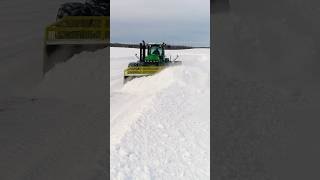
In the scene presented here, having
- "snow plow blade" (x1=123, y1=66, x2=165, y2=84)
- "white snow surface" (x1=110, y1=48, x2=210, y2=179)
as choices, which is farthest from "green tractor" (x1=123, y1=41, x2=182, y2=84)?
"white snow surface" (x1=110, y1=48, x2=210, y2=179)

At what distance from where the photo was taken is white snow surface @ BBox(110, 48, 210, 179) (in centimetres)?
650

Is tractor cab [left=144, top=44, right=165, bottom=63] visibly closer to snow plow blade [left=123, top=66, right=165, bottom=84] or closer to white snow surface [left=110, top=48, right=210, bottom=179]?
snow plow blade [left=123, top=66, right=165, bottom=84]

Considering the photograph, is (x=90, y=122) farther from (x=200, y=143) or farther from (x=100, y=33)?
(x=100, y=33)

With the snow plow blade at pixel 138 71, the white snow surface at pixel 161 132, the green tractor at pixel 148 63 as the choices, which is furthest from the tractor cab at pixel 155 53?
the white snow surface at pixel 161 132

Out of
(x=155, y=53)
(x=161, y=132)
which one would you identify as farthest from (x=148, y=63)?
(x=161, y=132)

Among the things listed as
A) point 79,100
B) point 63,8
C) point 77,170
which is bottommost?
point 77,170

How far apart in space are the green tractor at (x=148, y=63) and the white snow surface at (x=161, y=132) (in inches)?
110

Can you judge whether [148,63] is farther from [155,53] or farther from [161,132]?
[161,132]

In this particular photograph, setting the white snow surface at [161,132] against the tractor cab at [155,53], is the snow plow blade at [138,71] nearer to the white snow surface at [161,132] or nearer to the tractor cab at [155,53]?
the tractor cab at [155,53]

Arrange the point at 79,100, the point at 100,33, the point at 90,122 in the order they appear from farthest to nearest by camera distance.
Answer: the point at 100,33, the point at 79,100, the point at 90,122

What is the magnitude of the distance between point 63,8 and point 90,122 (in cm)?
887

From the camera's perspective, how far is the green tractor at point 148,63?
1683 centimetres
